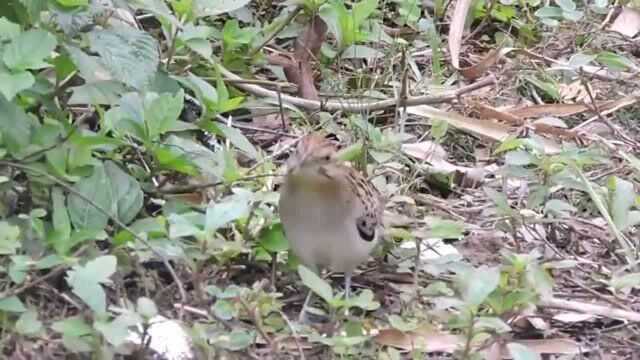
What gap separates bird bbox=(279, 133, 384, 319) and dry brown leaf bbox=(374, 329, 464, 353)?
0.51 ft

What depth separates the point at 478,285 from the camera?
10.4 ft

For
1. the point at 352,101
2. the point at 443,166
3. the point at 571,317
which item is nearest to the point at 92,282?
the point at 571,317

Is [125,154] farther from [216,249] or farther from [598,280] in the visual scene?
[598,280]

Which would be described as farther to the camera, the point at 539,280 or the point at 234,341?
the point at 539,280

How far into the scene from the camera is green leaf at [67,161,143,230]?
3.72m

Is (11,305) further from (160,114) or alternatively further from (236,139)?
(236,139)

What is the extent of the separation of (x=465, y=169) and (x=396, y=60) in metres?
0.76

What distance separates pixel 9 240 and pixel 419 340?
1015 millimetres

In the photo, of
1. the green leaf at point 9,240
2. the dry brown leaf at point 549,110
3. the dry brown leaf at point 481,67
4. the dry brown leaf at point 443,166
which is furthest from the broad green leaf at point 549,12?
the green leaf at point 9,240

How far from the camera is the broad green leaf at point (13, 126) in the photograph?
3.65 metres

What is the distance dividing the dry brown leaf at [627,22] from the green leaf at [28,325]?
335 cm

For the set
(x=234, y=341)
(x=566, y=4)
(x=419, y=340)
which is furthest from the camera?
(x=566, y=4)

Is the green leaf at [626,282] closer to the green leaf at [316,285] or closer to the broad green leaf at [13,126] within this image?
the green leaf at [316,285]

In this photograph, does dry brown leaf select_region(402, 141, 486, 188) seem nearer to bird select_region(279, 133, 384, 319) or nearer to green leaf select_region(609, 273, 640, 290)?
bird select_region(279, 133, 384, 319)
